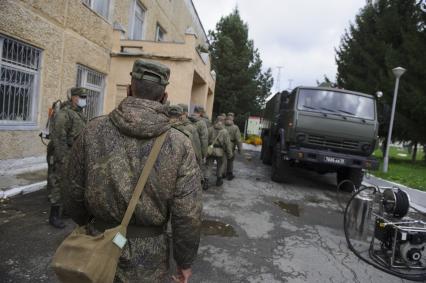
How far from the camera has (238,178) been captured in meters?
9.58

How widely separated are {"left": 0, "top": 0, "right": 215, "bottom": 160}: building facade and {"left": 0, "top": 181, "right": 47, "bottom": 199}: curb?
119 cm

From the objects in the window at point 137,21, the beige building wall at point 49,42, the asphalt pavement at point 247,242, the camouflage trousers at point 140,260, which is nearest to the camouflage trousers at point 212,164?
the asphalt pavement at point 247,242

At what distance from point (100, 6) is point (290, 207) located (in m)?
8.08

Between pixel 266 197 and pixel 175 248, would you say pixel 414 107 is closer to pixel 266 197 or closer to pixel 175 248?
pixel 266 197

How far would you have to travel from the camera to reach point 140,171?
1729mm

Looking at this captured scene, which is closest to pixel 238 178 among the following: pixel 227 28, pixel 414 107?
pixel 414 107

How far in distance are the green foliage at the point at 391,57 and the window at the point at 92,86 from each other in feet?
38.4

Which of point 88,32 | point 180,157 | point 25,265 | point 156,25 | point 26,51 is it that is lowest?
point 25,265

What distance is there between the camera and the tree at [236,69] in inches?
1153

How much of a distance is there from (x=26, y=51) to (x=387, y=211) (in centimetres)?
725

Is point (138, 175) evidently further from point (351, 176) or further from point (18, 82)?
point (351, 176)

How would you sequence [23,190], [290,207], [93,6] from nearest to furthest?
[23,190], [290,207], [93,6]

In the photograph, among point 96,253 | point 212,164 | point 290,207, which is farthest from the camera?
point 212,164

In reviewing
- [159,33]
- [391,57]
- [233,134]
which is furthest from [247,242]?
[391,57]
